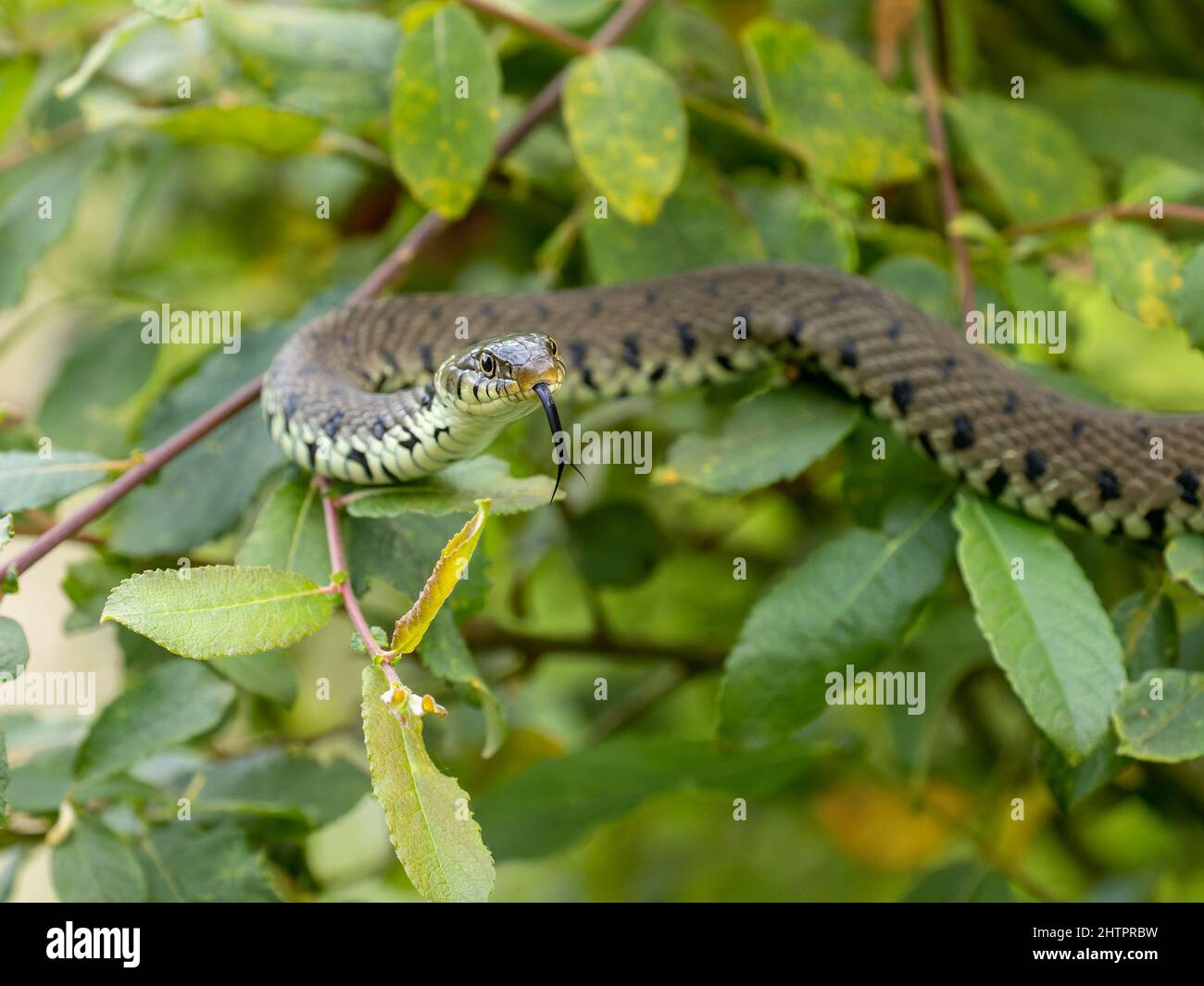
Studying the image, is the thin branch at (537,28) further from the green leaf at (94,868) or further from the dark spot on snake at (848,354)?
the green leaf at (94,868)

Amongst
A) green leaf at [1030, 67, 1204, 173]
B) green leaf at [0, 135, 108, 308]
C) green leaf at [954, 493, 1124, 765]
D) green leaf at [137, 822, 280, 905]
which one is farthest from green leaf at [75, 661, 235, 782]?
green leaf at [1030, 67, 1204, 173]

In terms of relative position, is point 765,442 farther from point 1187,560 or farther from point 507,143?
point 507,143

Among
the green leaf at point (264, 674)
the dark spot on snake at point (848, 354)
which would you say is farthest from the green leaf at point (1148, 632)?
the green leaf at point (264, 674)

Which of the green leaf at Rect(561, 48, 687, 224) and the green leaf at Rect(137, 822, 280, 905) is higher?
the green leaf at Rect(561, 48, 687, 224)

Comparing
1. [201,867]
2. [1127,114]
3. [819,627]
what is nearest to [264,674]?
[201,867]

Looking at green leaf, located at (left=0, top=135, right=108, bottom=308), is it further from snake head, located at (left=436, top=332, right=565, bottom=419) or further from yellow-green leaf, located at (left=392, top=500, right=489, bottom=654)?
yellow-green leaf, located at (left=392, top=500, right=489, bottom=654)
